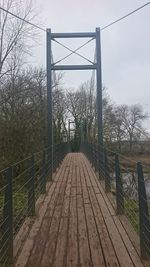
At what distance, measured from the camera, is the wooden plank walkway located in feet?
11.8

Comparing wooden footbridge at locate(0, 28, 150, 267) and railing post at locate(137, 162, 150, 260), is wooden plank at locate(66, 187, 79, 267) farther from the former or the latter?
railing post at locate(137, 162, 150, 260)

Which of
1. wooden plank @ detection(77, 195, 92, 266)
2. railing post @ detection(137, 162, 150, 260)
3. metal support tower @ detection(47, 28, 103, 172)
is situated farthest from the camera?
metal support tower @ detection(47, 28, 103, 172)

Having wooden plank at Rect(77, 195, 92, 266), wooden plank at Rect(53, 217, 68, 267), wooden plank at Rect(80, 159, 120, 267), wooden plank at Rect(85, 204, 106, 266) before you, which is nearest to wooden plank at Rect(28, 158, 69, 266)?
wooden plank at Rect(53, 217, 68, 267)

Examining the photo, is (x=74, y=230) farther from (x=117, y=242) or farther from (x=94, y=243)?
(x=117, y=242)

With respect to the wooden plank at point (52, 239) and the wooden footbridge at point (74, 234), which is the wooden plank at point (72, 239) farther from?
the wooden plank at point (52, 239)

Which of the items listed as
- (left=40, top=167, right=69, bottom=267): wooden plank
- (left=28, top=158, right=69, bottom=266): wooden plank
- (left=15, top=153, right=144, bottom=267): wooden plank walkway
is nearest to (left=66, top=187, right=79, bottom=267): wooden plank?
(left=15, top=153, right=144, bottom=267): wooden plank walkway

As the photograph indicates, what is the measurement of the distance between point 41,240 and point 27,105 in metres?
11.7

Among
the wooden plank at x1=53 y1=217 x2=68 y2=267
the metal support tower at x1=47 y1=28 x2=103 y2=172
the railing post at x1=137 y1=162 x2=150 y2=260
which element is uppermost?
the metal support tower at x1=47 y1=28 x2=103 y2=172

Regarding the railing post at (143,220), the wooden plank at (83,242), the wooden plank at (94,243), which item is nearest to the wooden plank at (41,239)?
the wooden plank at (83,242)

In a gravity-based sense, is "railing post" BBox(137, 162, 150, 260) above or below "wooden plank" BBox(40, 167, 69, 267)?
above

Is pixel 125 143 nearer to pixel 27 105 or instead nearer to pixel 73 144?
pixel 27 105

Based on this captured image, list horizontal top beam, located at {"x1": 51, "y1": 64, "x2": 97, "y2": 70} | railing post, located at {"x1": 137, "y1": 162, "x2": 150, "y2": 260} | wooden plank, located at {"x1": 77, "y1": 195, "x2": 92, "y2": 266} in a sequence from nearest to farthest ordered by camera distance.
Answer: railing post, located at {"x1": 137, "y1": 162, "x2": 150, "y2": 260} → wooden plank, located at {"x1": 77, "y1": 195, "x2": 92, "y2": 266} → horizontal top beam, located at {"x1": 51, "y1": 64, "x2": 97, "y2": 70}

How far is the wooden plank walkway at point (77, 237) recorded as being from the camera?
359 cm

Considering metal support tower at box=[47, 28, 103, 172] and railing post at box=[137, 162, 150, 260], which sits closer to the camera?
railing post at box=[137, 162, 150, 260]
